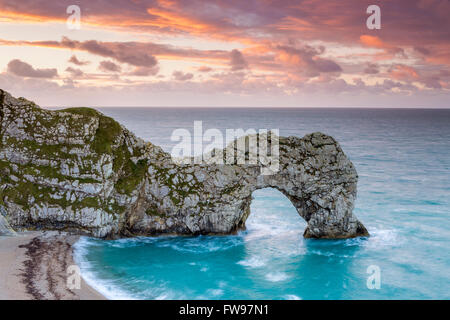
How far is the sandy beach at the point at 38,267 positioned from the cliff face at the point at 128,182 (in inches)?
48.8

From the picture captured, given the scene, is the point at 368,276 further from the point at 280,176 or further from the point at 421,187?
the point at 421,187

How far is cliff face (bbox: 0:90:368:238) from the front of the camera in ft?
80.5

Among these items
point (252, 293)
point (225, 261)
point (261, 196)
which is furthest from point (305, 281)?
point (261, 196)

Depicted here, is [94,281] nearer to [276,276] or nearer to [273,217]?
[276,276]

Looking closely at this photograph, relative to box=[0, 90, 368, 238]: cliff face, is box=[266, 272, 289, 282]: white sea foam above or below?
below

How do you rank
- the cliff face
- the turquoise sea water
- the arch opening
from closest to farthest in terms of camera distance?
1. the turquoise sea water
2. the cliff face
3. the arch opening

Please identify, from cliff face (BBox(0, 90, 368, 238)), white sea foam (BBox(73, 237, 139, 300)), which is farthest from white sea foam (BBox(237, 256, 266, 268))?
white sea foam (BBox(73, 237, 139, 300))

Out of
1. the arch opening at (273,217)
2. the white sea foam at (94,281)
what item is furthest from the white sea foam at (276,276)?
the white sea foam at (94,281)

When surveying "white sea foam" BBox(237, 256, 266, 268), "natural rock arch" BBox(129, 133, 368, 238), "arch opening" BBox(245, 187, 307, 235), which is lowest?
"white sea foam" BBox(237, 256, 266, 268)

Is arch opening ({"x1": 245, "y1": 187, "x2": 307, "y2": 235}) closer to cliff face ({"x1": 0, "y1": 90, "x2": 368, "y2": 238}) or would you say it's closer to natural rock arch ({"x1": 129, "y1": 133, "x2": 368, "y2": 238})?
cliff face ({"x1": 0, "y1": 90, "x2": 368, "y2": 238})

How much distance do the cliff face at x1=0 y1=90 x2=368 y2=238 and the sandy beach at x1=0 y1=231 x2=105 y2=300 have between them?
1240mm

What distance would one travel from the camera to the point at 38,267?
65.5 feet

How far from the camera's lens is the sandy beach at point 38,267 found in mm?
17547

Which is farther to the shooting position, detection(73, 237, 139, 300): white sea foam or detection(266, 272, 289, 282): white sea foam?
detection(266, 272, 289, 282): white sea foam
